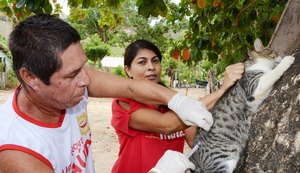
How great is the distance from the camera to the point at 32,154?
1.77m

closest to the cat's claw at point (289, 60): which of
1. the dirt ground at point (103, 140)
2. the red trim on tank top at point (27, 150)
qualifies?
the red trim on tank top at point (27, 150)

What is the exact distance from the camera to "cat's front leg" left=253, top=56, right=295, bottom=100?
1.84 metres

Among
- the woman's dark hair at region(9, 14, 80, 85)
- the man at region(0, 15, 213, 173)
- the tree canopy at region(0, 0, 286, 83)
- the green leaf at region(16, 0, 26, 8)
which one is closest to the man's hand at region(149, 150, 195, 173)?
the man at region(0, 15, 213, 173)

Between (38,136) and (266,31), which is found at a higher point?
(266,31)

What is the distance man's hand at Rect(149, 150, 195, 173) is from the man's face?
24.9 inches

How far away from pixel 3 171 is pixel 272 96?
1431 millimetres

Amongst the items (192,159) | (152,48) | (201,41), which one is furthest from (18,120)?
(201,41)

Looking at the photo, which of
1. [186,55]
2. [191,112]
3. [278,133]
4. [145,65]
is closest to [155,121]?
[191,112]

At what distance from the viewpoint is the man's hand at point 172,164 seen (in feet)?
6.58

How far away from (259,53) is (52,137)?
170 cm

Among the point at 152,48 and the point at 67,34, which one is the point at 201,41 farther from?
the point at 67,34

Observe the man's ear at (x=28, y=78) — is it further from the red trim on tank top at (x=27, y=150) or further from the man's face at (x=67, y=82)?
the red trim on tank top at (x=27, y=150)

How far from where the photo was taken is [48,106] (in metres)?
1.97

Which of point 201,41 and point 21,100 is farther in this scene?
point 201,41
